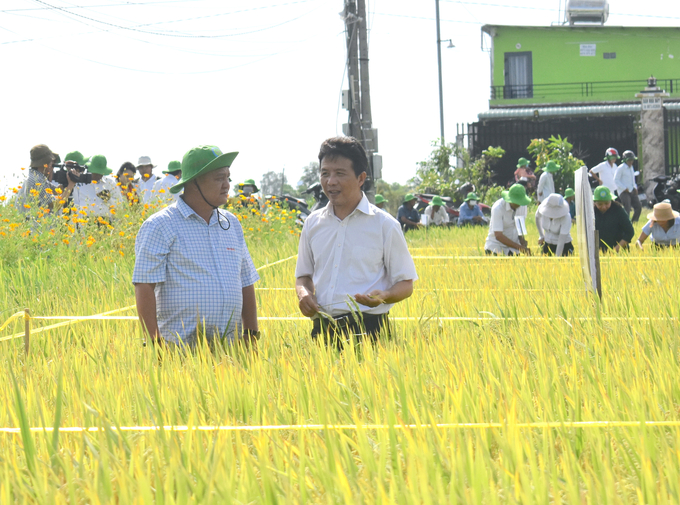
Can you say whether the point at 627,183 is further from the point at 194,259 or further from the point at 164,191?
the point at 194,259

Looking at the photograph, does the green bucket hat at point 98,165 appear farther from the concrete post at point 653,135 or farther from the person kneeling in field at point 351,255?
the concrete post at point 653,135

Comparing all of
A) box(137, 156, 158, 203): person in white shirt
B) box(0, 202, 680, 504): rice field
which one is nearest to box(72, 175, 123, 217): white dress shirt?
box(137, 156, 158, 203): person in white shirt

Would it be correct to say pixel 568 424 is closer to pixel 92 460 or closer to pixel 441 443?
pixel 441 443

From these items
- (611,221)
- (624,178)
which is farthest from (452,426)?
(624,178)

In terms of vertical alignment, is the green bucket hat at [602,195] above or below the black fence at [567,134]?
below

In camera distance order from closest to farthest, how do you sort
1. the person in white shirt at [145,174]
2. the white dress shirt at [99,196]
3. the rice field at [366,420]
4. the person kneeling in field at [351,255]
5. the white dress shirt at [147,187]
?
the rice field at [366,420]
the person kneeling in field at [351,255]
the white dress shirt at [99,196]
the white dress shirt at [147,187]
the person in white shirt at [145,174]

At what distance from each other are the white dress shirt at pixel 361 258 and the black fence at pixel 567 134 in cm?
2214

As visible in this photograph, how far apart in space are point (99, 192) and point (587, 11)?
26.2 metres

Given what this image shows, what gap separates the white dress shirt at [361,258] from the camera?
378 cm

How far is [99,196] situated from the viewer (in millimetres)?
8516

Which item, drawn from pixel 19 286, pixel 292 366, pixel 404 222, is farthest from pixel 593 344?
pixel 404 222

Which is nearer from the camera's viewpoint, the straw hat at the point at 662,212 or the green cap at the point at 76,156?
the straw hat at the point at 662,212

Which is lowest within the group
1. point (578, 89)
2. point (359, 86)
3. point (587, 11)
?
point (359, 86)

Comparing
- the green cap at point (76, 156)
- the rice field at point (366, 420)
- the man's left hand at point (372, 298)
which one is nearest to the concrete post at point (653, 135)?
the green cap at point (76, 156)
